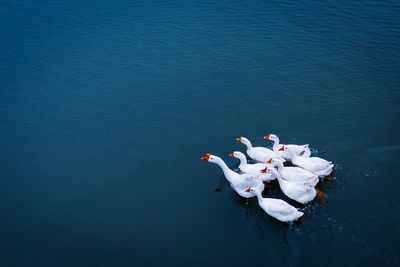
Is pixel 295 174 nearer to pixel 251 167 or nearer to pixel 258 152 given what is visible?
pixel 251 167

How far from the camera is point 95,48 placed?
28.6 meters

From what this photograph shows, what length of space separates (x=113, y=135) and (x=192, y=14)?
1186 centimetres

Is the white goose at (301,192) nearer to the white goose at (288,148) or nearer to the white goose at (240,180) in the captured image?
the white goose at (240,180)

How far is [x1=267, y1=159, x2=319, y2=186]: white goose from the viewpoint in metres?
18.8

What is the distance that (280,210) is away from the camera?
17.6 meters

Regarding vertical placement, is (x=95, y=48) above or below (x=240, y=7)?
below

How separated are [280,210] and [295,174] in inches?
89.9

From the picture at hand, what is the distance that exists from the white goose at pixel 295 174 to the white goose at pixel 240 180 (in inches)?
42.3

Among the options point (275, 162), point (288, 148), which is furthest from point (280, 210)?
point (288, 148)

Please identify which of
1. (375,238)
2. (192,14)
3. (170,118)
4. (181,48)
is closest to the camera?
(375,238)

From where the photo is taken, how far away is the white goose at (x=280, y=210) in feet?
57.5

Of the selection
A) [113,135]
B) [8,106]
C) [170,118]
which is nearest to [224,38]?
[170,118]

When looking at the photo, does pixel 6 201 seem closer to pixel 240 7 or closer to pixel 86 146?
pixel 86 146

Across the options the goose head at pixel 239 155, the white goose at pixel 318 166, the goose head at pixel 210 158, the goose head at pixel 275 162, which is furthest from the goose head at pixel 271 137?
the goose head at pixel 210 158
